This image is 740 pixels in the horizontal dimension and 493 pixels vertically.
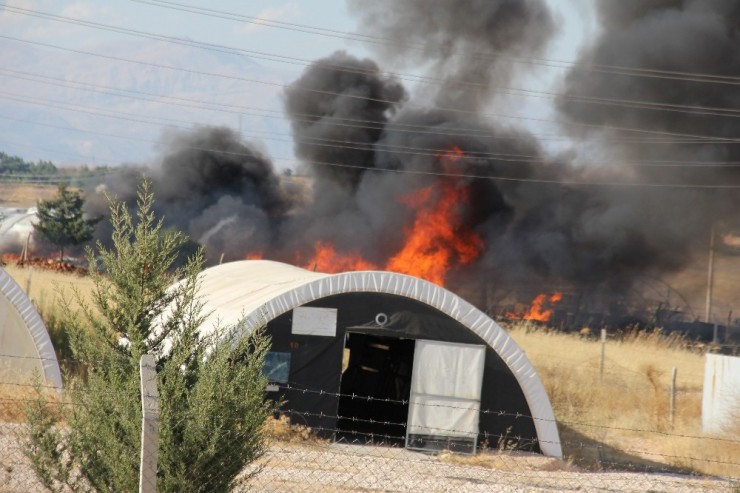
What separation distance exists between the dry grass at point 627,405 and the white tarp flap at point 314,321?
411cm

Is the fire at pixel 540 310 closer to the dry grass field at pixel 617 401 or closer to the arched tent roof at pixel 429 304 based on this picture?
the dry grass field at pixel 617 401

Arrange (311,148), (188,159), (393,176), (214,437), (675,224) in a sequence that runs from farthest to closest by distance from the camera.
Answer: (188,159) → (311,148) → (393,176) → (675,224) → (214,437)

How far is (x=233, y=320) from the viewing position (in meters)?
15.9

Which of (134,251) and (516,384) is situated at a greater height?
(134,251)

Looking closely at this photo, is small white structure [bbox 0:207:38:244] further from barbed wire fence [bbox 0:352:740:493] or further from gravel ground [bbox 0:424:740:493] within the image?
gravel ground [bbox 0:424:740:493]

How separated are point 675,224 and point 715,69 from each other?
6949mm

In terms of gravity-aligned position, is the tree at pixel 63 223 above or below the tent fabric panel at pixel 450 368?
above

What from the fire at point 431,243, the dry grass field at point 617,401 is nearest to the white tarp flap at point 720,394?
the dry grass field at point 617,401

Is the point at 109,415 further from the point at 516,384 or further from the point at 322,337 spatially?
the point at 516,384

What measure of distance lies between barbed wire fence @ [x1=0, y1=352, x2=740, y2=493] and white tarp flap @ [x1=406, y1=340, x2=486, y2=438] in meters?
0.16

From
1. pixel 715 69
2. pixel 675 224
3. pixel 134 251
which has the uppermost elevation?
pixel 715 69

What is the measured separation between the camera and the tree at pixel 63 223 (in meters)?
52.6

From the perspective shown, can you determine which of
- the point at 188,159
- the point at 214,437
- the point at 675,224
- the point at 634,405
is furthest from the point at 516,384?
the point at 188,159

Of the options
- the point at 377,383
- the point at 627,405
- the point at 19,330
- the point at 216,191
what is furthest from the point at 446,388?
the point at 216,191
